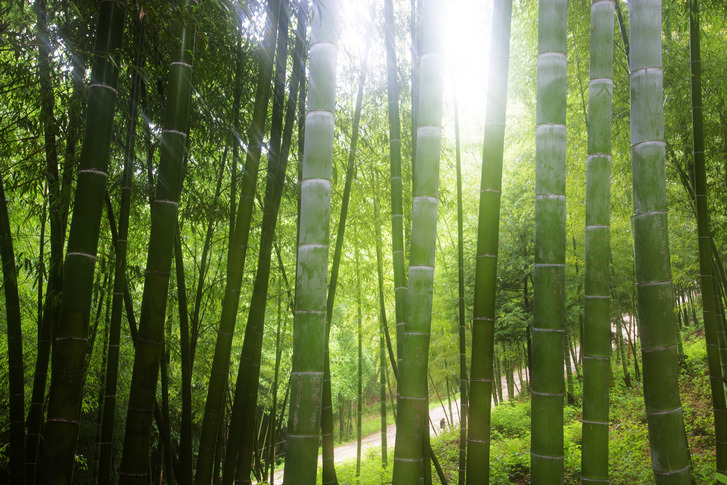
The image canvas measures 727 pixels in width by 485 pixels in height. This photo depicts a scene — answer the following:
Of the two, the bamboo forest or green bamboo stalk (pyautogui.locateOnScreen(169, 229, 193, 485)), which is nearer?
the bamboo forest

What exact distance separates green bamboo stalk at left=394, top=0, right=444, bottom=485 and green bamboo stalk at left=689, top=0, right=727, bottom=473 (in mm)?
2139

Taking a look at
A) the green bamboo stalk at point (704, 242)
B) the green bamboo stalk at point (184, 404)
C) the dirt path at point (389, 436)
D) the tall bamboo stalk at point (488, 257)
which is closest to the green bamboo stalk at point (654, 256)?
the tall bamboo stalk at point (488, 257)

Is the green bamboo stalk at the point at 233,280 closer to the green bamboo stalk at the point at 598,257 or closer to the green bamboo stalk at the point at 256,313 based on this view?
the green bamboo stalk at the point at 256,313

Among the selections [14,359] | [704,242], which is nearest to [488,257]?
[704,242]

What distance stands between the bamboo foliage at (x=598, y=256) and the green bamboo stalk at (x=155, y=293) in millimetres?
1602

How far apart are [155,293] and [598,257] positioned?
1713 mm

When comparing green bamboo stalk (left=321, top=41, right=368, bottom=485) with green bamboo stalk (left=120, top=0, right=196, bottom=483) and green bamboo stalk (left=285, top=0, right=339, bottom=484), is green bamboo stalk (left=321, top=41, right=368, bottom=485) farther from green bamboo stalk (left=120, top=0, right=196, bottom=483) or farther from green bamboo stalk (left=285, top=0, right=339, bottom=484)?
green bamboo stalk (left=285, top=0, right=339, bottom=484)

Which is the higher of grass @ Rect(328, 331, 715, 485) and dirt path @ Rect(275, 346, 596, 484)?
grass @ Rect(328, 331, 715, 485)

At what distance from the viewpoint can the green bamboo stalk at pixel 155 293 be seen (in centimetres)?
182

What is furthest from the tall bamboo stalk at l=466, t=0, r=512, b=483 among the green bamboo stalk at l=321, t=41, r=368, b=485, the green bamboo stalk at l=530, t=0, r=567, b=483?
the green bamboo stalk at l=321, t=41, r=368, b=485

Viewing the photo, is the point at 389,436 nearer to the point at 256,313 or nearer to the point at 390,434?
the point at 390,434

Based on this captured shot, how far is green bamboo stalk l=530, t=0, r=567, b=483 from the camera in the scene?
156cm

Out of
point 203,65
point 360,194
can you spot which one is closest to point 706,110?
point 360,194

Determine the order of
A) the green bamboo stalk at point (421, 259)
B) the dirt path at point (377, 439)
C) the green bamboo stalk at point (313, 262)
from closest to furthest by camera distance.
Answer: the green bamboo stalk at point (313, 262), the green bamboo stalk at point (421, 259), the dirt path at point (377, 439)
